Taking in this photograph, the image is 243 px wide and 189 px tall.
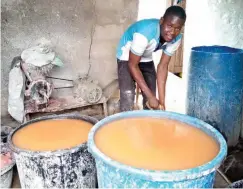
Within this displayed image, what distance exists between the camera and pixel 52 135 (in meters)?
1.87

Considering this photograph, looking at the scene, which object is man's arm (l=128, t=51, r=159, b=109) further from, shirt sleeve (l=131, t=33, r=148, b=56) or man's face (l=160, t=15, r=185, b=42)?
man's face (l=160, t=15, r=185, b=42)

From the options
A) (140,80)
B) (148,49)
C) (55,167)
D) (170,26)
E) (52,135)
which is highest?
(170,26)

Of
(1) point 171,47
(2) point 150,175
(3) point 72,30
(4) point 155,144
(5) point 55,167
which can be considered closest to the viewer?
(2) point 150,175

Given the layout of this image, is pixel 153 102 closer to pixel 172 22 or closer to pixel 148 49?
pixel 148 49

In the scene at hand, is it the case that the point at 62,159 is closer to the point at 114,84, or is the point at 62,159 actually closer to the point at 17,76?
the point at 17,76

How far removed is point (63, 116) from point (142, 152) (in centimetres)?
100

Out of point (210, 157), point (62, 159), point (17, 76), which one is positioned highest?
point (17, 76)

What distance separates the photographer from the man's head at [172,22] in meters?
1.83

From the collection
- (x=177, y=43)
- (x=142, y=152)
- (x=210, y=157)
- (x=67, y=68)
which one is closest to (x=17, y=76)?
(x=67, y=68)

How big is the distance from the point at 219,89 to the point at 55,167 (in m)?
1.59

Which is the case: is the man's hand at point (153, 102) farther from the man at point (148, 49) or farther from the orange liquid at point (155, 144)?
the orange liquid at point (155, 144)

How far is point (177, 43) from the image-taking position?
2.30m

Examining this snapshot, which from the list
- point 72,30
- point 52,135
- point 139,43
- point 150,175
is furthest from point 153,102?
point 72,30

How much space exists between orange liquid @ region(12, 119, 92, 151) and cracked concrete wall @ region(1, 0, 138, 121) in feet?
4.19
